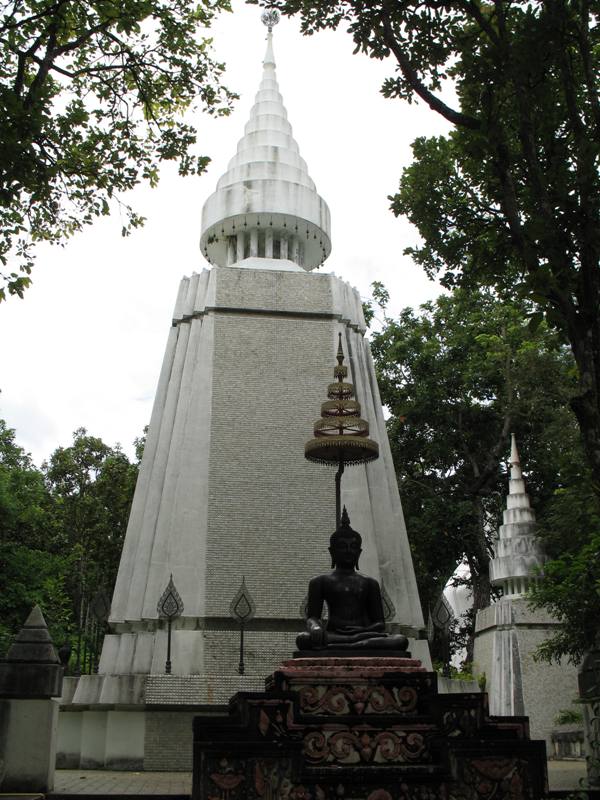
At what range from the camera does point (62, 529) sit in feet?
83.3

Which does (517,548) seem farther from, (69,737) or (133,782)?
(133,782)

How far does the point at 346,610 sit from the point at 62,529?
19.1 meters

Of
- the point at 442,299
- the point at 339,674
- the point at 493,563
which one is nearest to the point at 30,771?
the point at 339,674

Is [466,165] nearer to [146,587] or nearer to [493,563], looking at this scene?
[146,587]

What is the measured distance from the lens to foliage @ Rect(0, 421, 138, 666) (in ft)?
67.6

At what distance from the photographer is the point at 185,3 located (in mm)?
10383

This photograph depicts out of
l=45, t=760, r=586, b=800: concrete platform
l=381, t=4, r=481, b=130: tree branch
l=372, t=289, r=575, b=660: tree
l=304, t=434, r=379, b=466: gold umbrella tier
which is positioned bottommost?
l=45, t=760, r=586, b=800: concrete platform

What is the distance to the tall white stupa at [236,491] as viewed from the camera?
12.7 metres

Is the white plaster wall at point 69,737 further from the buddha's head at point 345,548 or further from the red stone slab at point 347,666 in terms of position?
the red stone slab at point 347,666

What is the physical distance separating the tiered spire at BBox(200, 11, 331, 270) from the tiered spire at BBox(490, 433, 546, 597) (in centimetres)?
747

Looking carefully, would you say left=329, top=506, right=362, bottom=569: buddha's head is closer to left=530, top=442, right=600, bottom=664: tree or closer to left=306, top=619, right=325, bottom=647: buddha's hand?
left=306, top=619, right=325, bottom=647: buddha's hand

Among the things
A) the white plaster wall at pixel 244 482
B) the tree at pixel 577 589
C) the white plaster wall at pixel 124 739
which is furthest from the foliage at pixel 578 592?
the white plaster wall at pixel 124 739

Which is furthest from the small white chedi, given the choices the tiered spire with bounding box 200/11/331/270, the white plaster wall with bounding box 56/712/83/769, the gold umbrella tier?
the white plaster wall with bounding box 56/712/83/769

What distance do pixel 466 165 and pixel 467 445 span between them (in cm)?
1770
